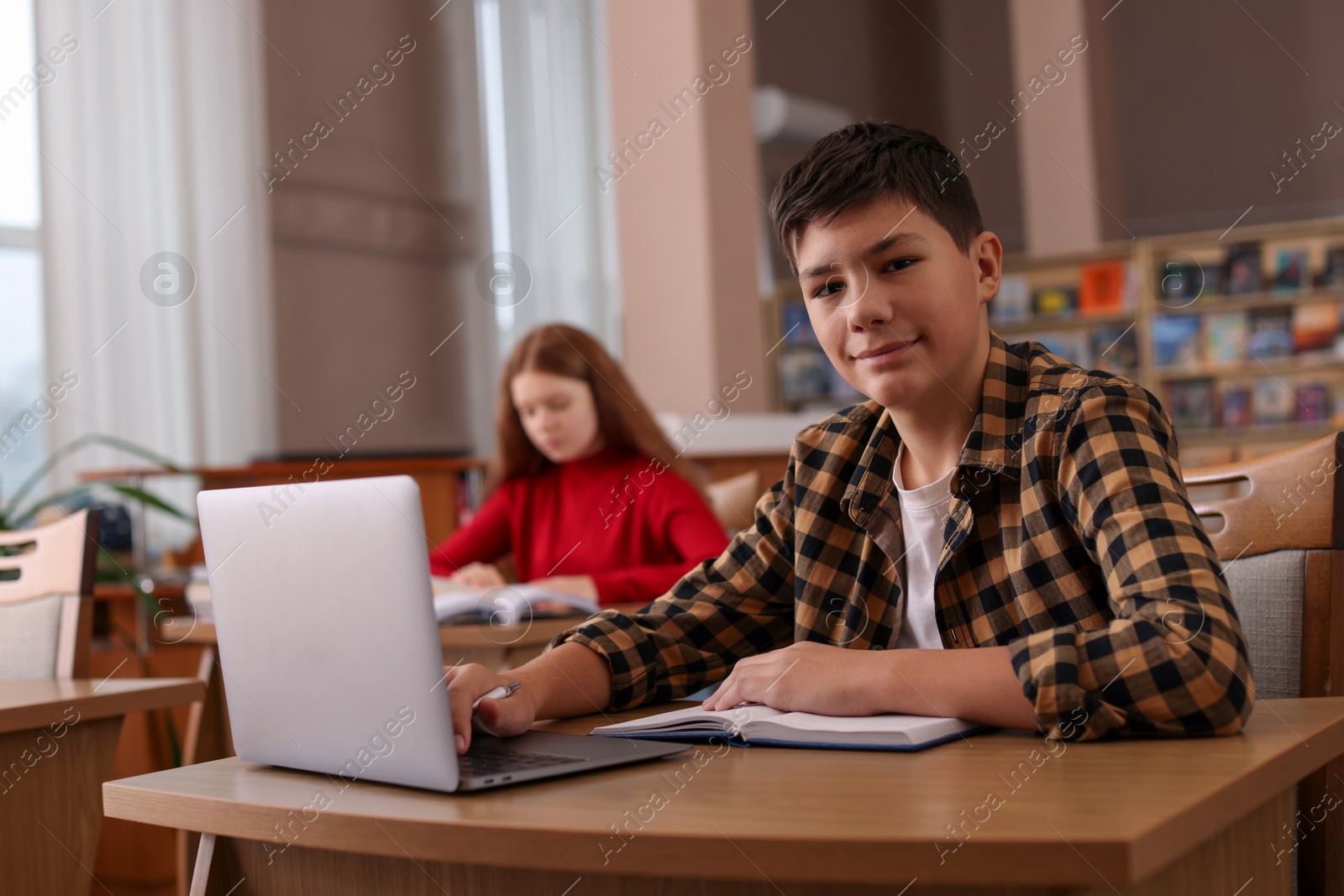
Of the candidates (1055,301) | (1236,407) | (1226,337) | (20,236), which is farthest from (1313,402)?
(20,236)

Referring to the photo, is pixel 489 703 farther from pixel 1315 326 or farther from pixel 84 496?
pixel 1315 326

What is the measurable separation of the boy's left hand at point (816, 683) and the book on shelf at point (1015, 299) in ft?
23.0

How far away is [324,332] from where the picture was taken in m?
5.54

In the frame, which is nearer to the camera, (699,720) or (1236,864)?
(1236,864)

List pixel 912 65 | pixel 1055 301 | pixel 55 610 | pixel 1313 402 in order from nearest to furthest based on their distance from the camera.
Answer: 1. pixel 55 610
2. pixel 1313 402
3. pixel 1055 301
4. pixel 912 65

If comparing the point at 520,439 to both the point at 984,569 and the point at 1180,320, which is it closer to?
the point at 984,569

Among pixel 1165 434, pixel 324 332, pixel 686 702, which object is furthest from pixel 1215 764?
pixel 324 332

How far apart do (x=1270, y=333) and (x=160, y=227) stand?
5.98 meters

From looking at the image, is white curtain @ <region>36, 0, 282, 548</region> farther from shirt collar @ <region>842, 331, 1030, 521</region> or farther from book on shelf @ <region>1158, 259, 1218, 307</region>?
book on shelf @ <region>1158, 259, 1218, 307</region>

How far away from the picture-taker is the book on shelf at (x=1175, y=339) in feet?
24.0

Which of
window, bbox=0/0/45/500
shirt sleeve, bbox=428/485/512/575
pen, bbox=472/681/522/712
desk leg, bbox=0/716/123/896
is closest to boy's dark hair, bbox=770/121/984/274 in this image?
pen, bbox=472/681/522/712

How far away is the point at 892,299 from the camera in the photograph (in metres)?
1.23

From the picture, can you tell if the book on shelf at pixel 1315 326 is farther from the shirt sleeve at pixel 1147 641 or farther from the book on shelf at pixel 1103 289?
the shirt sleeve at pixel 1147 641

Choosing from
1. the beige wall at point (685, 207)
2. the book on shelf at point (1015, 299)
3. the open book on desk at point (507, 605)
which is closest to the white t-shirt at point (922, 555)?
the open book on desk at point (507, 605)
